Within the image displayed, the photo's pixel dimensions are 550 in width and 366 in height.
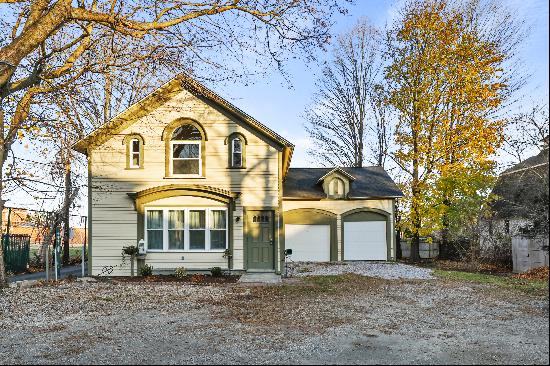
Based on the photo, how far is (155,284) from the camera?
49.3 feet

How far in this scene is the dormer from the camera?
24.6 meters

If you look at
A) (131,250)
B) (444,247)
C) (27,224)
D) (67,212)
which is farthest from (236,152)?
(444,247)

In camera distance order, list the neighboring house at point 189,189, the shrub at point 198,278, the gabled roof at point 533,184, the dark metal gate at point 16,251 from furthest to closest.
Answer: the dark metal gate at point 16,251 → the neighboring house at point 189,189 → the shrub at point 198,278 → the gabled roof at point 533,184

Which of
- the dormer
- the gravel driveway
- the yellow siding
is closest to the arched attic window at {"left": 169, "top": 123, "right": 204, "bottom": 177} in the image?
the yellow siding

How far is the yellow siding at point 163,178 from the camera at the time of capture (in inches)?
696

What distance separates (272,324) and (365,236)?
16.5m

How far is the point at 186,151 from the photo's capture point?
17984mm

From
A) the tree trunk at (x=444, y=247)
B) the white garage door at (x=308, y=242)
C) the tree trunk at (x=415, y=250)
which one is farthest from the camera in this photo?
the tree trunk at (x=444, y=247)

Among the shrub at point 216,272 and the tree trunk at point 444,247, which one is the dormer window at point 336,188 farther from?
the shrub at point 216,272

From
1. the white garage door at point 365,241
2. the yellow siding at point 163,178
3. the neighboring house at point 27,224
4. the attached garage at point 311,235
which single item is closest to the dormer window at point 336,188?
the attached garage at point 311,235

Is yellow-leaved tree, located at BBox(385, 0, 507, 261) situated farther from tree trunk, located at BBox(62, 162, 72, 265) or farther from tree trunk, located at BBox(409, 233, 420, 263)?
tree trunk, located at BBox(62, 162, 72, 265)

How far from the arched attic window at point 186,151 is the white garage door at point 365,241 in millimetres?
9652

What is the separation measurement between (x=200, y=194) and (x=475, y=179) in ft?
42.2

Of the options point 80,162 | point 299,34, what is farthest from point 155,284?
point 299,34
